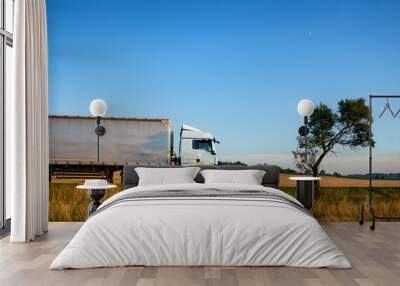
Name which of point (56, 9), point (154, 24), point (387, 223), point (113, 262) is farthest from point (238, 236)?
point (56, 9)

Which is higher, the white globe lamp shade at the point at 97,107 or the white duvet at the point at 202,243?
A: the white globe lamp shade at the point at 97,107

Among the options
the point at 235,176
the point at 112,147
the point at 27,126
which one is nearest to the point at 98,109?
the point at 112,147

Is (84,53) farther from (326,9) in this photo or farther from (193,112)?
(326,9)

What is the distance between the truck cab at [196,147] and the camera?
6.53 m

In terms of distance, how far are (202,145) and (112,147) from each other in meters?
1.30

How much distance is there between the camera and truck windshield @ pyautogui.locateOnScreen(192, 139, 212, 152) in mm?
6629

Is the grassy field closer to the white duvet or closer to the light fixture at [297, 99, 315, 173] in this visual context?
the light fixture at [297, 99, 315, 173]

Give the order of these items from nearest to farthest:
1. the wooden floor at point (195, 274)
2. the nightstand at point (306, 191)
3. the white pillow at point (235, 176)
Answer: the wooden floor at point (195, 274) < the white pillow at point (235, 176) < the nightstand at point (306, 191)

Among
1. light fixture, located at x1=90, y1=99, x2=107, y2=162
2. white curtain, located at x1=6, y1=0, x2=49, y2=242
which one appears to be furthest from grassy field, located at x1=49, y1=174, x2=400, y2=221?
white curtain, located at x1=6, y1=0, x2=49, y2=242

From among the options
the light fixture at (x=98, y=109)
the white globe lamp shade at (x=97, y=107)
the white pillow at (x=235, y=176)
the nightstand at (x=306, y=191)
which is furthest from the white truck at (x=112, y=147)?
the nightstand at (x=306, y=191)

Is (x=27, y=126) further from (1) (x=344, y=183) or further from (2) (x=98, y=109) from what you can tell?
(1) (x=344, y=183)

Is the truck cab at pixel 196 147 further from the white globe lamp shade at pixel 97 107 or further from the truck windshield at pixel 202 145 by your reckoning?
the white globe lamp shade at pixel 97 107

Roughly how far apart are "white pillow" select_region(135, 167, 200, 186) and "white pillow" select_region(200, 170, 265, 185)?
0.24 m

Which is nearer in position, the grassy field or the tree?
the grassy field
